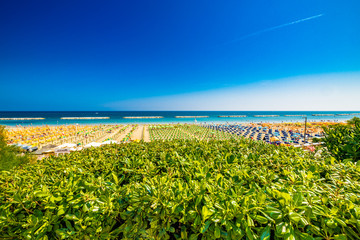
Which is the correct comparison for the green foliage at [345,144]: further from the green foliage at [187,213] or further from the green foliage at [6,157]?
the green foliage at [6,157]

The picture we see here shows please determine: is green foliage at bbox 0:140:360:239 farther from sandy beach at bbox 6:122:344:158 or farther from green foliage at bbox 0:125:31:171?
sandy beach at bbox 6:122:344:158

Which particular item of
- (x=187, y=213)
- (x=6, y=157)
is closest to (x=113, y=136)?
(x=6, y=157)

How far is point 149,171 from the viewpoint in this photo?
2.18 meters

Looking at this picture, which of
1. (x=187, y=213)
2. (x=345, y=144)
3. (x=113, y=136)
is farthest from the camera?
(x=113, y=136)

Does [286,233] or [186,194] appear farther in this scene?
[186,194]

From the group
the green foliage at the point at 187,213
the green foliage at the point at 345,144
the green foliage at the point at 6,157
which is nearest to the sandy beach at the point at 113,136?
the green foliage at the point at 6,157

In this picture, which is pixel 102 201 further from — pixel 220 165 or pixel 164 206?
pixel 220 165

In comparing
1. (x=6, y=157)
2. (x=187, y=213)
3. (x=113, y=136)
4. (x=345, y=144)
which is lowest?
(x=113, y=136)

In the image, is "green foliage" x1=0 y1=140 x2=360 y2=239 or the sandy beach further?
the sandy beach

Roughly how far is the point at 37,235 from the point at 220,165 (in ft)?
7.36

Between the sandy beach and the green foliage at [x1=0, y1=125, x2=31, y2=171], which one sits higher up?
the green foliage at [x1=0, y1=125, x2=31, y2=171]

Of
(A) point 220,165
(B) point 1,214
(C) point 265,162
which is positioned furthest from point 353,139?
(B) point 1,214

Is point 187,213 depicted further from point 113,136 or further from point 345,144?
point 113,136

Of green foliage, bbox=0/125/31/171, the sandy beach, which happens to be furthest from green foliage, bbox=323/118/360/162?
green foliage, bbox=0/125/31/171
